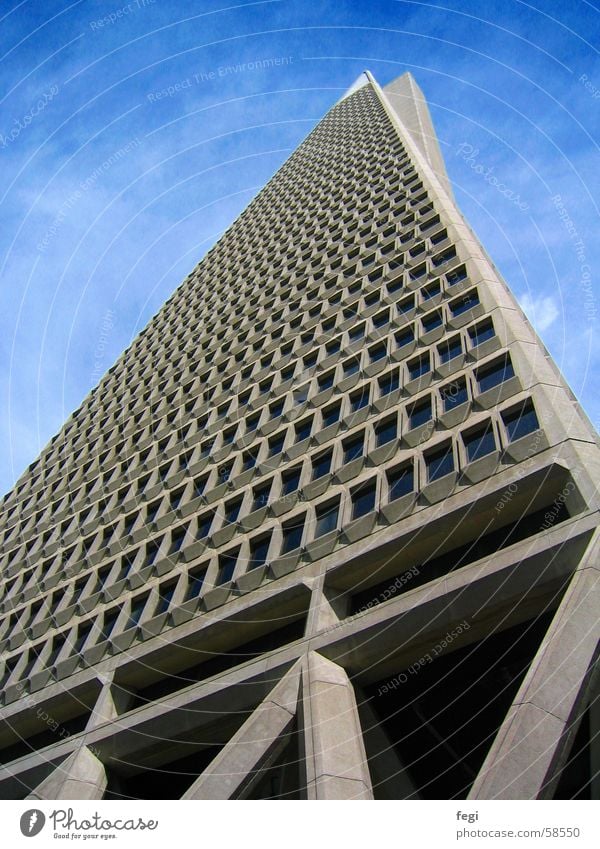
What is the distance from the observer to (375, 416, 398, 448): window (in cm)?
2684

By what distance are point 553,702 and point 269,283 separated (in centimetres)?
3865

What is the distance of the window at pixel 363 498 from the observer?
24625mm

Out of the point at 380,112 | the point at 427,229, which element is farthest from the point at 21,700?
the point at 380,112

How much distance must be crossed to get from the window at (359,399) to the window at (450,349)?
125 inches

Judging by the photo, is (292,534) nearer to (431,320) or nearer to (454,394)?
(454,394)

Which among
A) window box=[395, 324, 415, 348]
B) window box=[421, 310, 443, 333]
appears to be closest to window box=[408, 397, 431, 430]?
window box=[395, 324, 415, 348]

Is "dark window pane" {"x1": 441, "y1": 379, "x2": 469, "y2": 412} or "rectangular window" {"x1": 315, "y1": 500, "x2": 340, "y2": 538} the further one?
"dark window pane" {"x1": 441, "y1": 379, "x2": 469, "y2": 412}

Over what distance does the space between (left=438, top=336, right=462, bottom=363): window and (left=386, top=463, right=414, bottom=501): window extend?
5.55m

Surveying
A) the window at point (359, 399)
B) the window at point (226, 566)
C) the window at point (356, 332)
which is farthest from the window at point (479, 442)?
the window at point (356, 332)

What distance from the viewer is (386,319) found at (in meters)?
35.2

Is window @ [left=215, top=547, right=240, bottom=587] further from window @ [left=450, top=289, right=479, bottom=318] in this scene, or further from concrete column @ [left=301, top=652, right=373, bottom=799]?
window @ [left=450, top=289, right=479, bottom=318]

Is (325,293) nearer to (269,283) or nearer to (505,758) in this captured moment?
(269,283)

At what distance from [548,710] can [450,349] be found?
52.4 ft

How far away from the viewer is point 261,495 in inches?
1152
